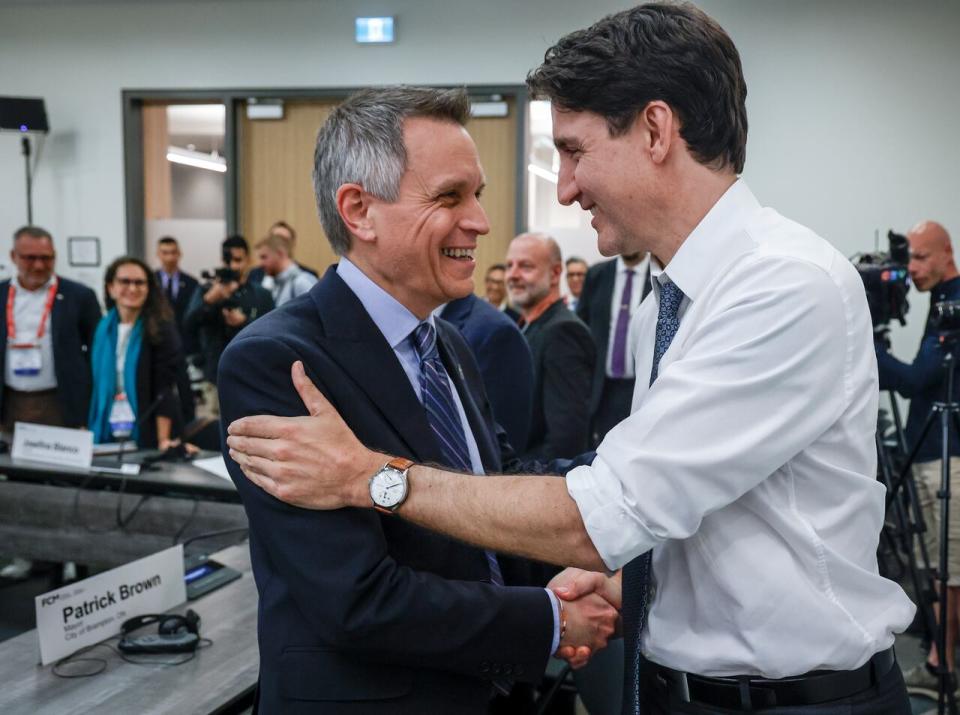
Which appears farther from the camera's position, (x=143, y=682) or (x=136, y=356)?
(x=136, y=356)

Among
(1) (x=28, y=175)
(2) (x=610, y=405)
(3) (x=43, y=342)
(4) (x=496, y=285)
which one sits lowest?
(2) (x=610, y=405)

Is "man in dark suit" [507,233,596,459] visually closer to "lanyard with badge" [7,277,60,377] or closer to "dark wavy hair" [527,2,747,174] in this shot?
"dark wavy hair" [527,2,747,174]

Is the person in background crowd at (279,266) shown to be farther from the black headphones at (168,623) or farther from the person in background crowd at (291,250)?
the black headphones at (168,623)

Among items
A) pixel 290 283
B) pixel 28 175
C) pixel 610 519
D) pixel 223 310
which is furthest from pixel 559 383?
pixel 28 175

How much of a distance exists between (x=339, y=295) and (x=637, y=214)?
0.42 metres

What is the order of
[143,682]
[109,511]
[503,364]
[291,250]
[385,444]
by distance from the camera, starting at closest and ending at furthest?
[385,444]
[143,682]
[503,364]
[109,511]
[291,250]

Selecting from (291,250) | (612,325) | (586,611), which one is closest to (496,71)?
(291,250)

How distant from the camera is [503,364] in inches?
107

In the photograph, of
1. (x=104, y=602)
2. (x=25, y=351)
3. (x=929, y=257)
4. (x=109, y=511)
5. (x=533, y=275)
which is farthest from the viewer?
(x=25, y=351)

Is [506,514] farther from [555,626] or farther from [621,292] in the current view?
[621,292]

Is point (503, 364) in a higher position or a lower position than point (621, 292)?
lower

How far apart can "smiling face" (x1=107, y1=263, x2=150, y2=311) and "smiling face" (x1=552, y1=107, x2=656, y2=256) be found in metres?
3.37

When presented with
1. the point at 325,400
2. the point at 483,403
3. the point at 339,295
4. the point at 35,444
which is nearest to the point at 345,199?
the point at 339,295

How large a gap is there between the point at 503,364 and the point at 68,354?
9.01 feet
